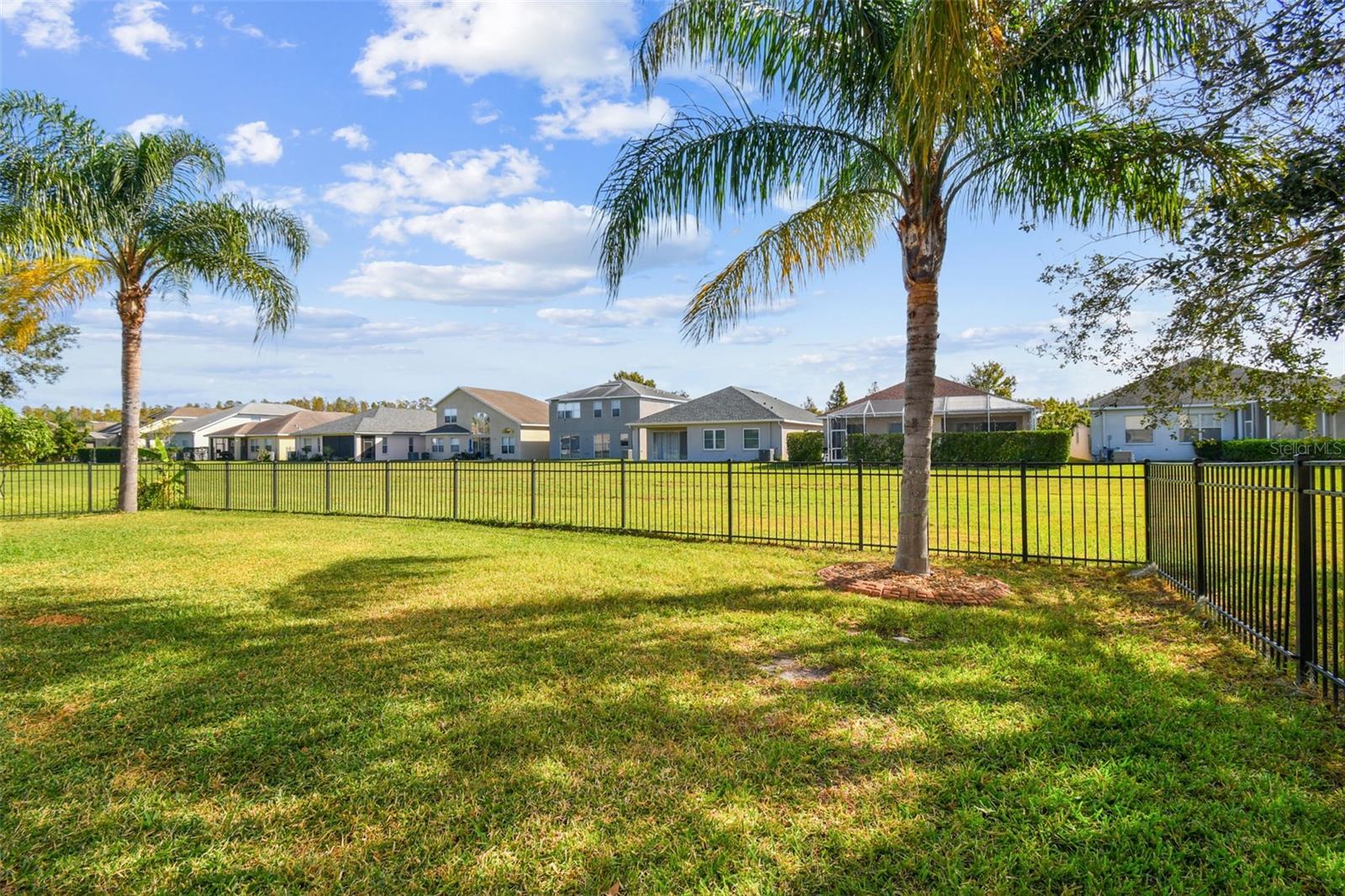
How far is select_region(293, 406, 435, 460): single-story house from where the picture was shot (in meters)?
52.8

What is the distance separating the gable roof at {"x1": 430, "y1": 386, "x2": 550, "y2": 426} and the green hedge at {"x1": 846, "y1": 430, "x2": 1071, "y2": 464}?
89.2 ft

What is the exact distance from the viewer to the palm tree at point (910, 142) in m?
6.25

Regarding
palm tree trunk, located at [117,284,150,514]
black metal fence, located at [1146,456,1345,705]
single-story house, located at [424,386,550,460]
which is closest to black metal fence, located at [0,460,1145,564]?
palm tree trunk, located at [117,284,150,514]

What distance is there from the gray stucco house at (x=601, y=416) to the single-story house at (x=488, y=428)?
11.3 ft

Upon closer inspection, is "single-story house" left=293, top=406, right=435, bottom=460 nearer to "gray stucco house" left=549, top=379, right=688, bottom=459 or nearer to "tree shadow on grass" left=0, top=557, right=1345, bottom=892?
"gray stucco house" left=549, top=379, right=688, bottom=459

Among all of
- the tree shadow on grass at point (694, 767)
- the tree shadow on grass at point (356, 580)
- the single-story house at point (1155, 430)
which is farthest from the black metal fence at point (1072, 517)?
the single-story house at point (1155, 430)

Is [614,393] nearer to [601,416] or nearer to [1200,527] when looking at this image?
[601,416]

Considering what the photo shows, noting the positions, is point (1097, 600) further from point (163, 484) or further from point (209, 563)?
point (163, 484)

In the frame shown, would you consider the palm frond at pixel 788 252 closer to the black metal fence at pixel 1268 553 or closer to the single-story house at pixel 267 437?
the black metal fence at pixel 1268 553

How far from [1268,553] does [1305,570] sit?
1.82 ft

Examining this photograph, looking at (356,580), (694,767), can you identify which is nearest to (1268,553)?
(694,767)

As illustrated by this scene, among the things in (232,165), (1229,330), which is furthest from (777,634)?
(232,165)

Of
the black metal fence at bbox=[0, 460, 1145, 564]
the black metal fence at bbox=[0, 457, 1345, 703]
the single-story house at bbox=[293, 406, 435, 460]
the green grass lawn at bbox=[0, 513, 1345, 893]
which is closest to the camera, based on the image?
the green grass lawn at bbox=[0, 513, 1345, 893]

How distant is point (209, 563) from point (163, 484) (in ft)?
29.8
